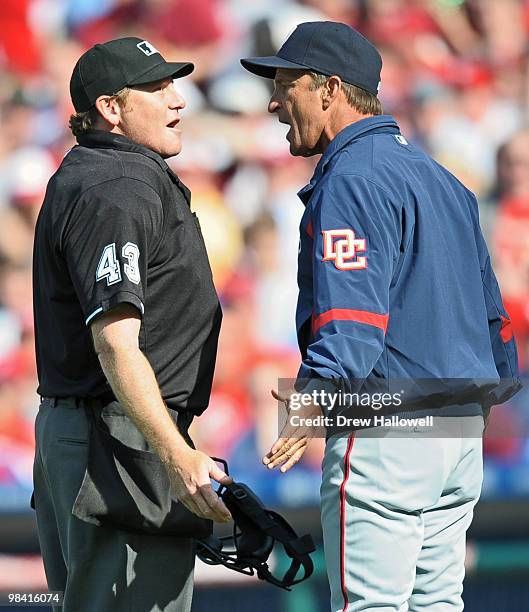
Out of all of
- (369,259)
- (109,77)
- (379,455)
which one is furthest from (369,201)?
(109,77)

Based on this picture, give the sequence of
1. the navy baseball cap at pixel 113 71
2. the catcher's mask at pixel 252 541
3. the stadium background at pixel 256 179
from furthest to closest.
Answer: the stadium background at pixel 256 179
the navy baseball cap at pixel 113 71
the catcher's mask at pixel 252 541

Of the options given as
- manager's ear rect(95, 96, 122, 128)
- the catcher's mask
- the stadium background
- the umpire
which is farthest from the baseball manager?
the stadium background

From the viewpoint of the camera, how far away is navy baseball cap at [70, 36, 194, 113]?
102 inches

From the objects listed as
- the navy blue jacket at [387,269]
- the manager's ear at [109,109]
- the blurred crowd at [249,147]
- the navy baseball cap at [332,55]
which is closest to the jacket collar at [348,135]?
the navy blue jacket at [387,269]

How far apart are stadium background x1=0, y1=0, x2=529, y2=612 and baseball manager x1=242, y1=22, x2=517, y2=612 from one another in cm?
165

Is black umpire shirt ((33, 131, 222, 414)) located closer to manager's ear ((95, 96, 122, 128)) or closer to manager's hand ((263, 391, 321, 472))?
manager's ear ((95, 96, 122, 128))

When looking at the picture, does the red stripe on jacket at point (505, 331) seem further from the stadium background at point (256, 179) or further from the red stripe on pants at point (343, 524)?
the stadium background at point (256, 179)

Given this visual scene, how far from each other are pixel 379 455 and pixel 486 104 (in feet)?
8.01

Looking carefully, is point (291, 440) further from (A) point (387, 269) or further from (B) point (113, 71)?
(B) point (113, 71)

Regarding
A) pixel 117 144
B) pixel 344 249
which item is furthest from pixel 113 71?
pixel 344 249

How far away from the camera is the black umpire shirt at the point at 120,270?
2.32 metres

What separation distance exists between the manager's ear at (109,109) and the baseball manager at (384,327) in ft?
1.33

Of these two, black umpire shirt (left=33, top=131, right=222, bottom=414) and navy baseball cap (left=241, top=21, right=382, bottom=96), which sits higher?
navy baseball cap (left=241, top=21, right=382, bottom=96)

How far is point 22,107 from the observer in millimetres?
4211
